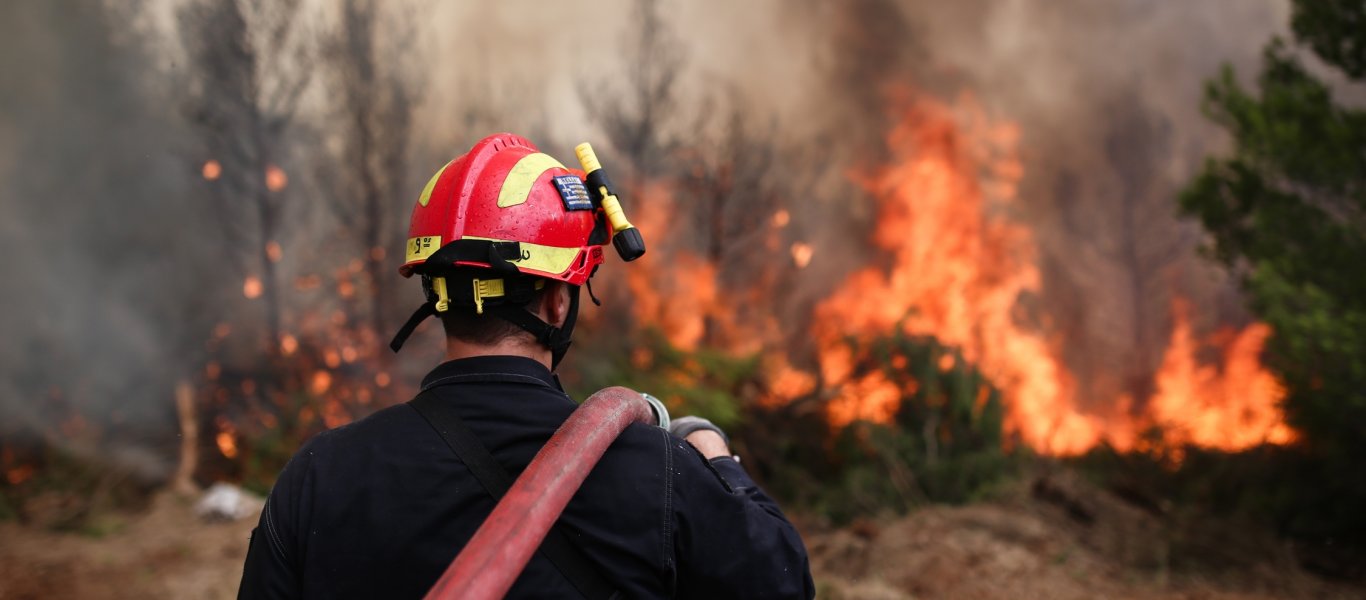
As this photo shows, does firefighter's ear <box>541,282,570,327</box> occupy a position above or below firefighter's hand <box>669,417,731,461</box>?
above

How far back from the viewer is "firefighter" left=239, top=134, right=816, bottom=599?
183 cm

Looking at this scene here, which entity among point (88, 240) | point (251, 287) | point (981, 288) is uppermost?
point (981, 288)

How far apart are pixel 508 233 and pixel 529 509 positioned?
731 millimetres

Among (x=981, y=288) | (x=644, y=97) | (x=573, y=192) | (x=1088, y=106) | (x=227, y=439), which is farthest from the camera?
(x=1088, y=106)

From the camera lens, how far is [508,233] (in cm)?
217

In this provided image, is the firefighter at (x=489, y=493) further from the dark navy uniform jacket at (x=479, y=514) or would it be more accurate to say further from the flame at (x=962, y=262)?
the flame at (x=962, y=262)

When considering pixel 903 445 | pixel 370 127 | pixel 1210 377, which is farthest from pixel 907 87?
pixel 370 127

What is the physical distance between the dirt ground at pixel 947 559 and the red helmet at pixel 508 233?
516cm

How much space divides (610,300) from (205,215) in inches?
222

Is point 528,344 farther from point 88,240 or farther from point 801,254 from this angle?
point 801,254

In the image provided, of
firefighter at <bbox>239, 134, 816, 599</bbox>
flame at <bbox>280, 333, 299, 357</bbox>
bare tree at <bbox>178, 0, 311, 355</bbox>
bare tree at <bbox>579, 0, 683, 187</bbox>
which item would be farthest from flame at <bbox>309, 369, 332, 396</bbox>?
firefighter at <bbox>239, 134, 816, 599</bbox>

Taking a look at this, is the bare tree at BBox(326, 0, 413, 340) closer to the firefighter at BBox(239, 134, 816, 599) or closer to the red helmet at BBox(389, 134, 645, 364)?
the red helmet at BBox(389, 134, 645, 364)

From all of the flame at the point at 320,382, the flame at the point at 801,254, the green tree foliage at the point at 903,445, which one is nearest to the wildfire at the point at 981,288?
the flame at the point at 801,254

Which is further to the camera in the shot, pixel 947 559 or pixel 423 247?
pixel 947 559
